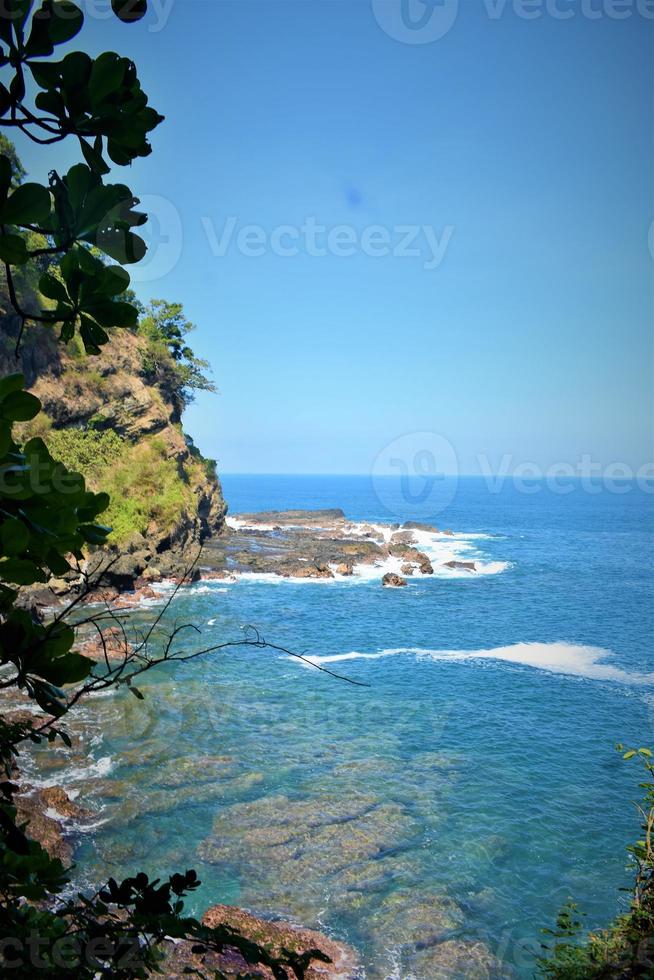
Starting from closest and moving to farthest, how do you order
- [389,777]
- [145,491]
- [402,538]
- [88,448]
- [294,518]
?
[389,777] < [88,448] < [145,491] < [402,538] < [294,518]

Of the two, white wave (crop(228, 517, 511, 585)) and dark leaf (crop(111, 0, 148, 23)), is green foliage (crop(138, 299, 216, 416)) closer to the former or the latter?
white wave (crop(228, 517, 511, 585))

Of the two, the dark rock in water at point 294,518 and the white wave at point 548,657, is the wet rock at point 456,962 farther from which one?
the dark rock in water at point 294,518

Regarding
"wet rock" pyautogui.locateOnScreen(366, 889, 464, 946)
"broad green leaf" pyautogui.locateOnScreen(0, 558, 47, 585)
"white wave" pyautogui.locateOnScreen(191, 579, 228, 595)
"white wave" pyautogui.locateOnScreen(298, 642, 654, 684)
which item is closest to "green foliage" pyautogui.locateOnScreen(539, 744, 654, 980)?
"broad green leaf" pyautogui.locateOnScreen(0, 558, 47, 585)

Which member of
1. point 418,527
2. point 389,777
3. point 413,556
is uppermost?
point 418,527

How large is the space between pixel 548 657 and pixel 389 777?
1386cm

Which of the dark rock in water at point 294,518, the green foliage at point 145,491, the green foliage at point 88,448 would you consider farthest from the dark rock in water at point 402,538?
the green foliage at point 88,448

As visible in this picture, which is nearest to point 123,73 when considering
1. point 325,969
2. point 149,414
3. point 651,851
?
point 651,851

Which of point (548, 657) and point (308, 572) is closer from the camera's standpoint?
point (548, 657)

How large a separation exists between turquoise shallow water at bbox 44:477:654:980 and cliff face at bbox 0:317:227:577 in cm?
598

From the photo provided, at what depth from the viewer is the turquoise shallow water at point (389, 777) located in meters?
10.6

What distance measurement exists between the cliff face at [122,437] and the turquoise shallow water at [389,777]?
5977 mm

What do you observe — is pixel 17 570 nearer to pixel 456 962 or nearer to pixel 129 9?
pixel 129 9

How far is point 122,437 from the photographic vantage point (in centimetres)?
3616

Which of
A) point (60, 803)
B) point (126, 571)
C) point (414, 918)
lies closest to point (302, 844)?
point (414, 918)
